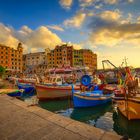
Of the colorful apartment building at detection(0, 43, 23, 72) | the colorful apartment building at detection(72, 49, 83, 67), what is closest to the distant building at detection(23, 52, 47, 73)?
the colorful apartment building at detection(0, 43, 23, 72)

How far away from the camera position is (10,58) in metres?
85.6

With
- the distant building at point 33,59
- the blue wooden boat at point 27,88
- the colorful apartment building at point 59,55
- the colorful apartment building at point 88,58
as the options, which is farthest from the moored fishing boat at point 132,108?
the colorful apartment building at point 88,58

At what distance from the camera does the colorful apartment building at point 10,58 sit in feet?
269

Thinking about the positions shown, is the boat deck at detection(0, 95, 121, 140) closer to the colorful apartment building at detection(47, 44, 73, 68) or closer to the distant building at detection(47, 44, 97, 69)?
the distant building at detection(47, 44, 97, 69)

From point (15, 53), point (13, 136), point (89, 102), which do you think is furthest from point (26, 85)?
point (15, 53)

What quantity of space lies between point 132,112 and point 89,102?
18.8 ft

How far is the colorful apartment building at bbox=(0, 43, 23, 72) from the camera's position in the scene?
81.9 metres

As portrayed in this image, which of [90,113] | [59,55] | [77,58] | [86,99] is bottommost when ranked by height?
[90,113]

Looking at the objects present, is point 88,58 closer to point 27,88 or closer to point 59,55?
point 59,55

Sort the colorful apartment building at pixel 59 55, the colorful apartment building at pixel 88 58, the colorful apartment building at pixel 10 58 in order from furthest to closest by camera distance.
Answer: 1. the colorful apartment building at pixel 88 58
2. the colorful apartment building at pixel 59 55
3. the colorful apartment building at pixel 10 58

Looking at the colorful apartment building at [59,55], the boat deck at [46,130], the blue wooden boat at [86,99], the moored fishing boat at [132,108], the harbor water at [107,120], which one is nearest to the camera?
the boat deck at [46,130]

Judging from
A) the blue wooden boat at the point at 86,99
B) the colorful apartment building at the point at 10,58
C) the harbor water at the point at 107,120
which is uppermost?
the colorful apartment building at the point at 10,58

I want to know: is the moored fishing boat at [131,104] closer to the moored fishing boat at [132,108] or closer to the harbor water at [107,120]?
the moored fishing boat at [132,108]

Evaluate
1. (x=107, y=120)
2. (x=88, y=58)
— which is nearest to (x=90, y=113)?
(x=107, y=120)
